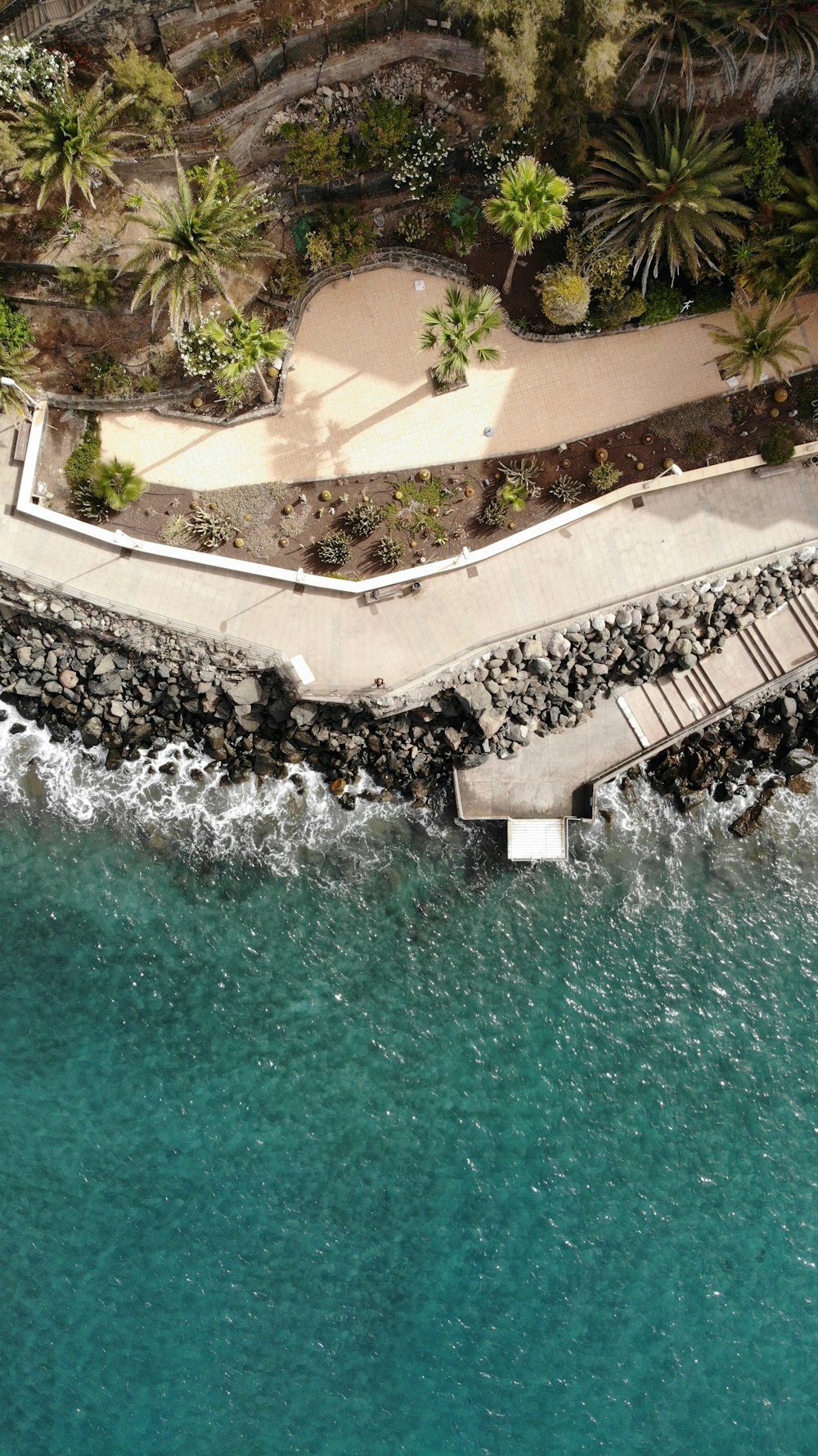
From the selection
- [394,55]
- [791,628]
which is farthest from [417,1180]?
[394,55]

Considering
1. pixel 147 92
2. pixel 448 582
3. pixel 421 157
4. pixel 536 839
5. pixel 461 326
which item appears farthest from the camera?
pixel 536 839

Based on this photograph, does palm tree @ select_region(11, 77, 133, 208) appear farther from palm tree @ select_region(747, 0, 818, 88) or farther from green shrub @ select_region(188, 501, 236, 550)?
palm tree @ select_region(747, 0, 818, 88)

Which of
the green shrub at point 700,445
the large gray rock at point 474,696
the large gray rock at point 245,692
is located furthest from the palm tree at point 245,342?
the green shrub at point 700,445

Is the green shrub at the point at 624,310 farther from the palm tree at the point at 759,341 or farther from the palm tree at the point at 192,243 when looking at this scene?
the palm tree at the point at 192,243

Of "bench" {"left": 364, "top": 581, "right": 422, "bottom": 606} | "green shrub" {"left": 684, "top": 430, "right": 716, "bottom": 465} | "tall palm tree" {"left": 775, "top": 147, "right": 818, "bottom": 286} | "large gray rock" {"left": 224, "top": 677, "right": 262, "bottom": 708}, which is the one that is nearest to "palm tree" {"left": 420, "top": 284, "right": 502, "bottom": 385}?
"bench" {"left": 364, "top": 581, "right": 422, "bottom": 606}

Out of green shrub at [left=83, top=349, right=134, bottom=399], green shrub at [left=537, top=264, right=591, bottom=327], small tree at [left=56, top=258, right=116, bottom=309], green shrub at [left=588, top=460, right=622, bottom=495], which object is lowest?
green shrub at [left=588, top=460, right=622, bottom=495]

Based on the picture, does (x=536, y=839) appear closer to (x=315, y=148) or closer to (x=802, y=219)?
(x=802, y=219)

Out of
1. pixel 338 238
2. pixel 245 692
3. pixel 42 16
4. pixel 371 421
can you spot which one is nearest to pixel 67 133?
pixel 42 16
